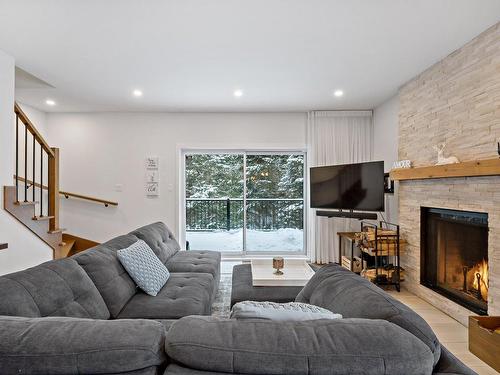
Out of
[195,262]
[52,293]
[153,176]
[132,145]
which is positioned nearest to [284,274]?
[195,262]

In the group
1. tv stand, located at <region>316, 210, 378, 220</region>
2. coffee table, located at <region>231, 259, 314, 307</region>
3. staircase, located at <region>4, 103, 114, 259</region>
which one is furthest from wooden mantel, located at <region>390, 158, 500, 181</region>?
staircase, located at <region>4, 103, 114, 259</region>

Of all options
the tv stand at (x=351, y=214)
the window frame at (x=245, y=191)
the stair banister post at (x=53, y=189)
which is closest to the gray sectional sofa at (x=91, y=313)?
the stair banister post at (x=53, y=189)

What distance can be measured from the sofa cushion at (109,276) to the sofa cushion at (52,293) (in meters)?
0.08

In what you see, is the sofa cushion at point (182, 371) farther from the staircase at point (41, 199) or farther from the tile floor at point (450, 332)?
the staircase at point (41, 199)

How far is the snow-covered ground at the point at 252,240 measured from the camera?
5527 millimetres

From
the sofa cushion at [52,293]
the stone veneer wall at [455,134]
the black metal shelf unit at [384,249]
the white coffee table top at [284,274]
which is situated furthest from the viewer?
the black metal shelf unit at [384,249]

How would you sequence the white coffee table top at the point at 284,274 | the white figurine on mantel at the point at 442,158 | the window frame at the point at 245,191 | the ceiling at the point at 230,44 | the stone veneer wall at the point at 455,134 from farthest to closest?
the window frame at the point at 245,191
the white figurine on mantel at the point at 442,158
the white coffee table top at the point at 284,274
the stone veneer wall at the point at 455,134
the ceiling at the point at 230,44

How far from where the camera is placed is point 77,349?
0.93 metres

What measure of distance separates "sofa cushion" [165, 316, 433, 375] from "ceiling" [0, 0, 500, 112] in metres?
2.11

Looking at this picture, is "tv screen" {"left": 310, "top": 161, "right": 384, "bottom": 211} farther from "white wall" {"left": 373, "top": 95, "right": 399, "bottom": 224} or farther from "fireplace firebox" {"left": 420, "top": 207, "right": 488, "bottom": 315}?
"fireplace firebox" {"left": 420, "top": 207, "right": 488, "bottom": 315}

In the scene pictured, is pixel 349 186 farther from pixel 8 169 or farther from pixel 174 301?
pixel 8 169

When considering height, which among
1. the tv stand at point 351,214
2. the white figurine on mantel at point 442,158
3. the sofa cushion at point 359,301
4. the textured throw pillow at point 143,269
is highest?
the white figurine on mantel at point 442,158

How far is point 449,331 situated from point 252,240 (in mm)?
3222

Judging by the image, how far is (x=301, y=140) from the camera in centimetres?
532
